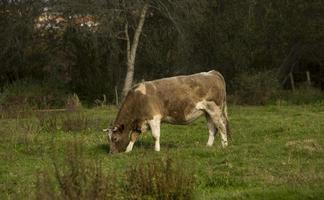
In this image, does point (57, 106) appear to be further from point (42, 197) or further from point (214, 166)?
point (42, 197)

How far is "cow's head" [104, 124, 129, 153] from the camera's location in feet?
48.3

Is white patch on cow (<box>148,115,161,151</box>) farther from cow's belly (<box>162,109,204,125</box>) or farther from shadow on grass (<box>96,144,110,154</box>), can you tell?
shadow on grass (<box>96,144,110,154</box>)

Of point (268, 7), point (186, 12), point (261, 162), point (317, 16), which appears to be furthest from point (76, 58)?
point (261, 162)

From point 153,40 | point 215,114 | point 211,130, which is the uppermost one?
point 153,40

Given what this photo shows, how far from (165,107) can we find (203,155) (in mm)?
1938

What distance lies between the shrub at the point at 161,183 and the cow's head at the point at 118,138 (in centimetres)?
522

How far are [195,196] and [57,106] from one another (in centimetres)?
2179

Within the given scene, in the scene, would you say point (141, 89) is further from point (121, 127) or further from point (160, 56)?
point (160, 56)

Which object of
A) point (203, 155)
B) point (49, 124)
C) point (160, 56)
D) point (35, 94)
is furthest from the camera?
point (160, 56)

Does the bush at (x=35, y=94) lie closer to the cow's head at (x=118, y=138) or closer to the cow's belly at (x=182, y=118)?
the cow's head at (x=118, y=138)

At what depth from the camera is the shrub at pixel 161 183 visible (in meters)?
9.04

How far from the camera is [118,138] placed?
14836 millimetres

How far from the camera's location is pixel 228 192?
33.5 feet

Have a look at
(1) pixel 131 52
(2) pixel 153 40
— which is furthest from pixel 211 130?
(2) pixel 153 40
